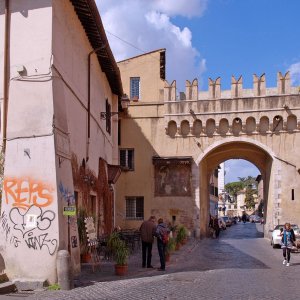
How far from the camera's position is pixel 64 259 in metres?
11.2

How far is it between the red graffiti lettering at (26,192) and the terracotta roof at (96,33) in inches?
247

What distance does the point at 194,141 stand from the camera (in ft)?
108

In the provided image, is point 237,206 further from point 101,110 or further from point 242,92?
point 101,110

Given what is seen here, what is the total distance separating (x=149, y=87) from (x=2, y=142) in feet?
72.7

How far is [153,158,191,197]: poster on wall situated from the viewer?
32562 millimetres

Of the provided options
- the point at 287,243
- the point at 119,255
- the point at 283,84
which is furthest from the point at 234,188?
the point at 119,255

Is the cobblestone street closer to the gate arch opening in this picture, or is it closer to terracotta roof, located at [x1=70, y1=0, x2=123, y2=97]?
terracotta roof, located at [x1=70, y1=0, x2=123, y2=97]

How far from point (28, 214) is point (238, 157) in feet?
91.0

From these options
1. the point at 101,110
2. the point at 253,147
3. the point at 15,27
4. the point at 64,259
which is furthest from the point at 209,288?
the point at 253,147

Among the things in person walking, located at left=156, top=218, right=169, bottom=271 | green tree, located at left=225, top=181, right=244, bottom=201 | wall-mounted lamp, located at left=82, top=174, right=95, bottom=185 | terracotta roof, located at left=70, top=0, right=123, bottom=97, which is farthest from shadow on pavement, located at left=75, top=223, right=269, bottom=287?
green tree, located at left=225, top=181, right=244, bottom=201

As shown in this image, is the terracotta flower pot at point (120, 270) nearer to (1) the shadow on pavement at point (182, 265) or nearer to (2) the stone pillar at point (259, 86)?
(1) the shadow on pavement at point (182, 265)

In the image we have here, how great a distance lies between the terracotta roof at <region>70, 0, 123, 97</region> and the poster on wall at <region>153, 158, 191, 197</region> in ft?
30.1

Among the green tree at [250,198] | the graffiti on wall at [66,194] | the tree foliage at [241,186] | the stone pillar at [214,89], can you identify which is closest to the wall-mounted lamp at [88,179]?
the graffiti on wall at [66,194]

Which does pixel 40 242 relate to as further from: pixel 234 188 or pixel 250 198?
pixel 234 188
